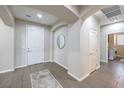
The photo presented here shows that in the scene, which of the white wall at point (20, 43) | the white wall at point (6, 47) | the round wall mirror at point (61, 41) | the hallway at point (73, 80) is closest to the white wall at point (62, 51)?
the round wall mirror at point (61, 41)

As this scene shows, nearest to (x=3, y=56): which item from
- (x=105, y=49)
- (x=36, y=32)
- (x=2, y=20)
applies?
(x=2, y=20)

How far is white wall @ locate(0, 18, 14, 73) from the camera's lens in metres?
3.41

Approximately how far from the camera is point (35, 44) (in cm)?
483

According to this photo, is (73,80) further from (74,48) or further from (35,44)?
(35,44)

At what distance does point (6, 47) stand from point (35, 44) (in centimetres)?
158

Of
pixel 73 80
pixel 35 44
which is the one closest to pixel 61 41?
pixel 35 44

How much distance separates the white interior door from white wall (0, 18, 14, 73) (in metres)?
3.65

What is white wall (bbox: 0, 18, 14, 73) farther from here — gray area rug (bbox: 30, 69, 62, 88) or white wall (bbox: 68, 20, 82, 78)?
white wall (bbox: 68, 20, 82, 78)

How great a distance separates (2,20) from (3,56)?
5.18 ft

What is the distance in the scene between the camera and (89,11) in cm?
236

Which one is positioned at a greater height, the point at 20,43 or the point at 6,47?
the point at 20,43

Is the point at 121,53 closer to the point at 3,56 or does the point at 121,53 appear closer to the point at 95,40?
the point at 95,40

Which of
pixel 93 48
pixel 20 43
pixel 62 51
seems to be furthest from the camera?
pixel 62 51

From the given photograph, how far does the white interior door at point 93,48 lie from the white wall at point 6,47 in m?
3.65
